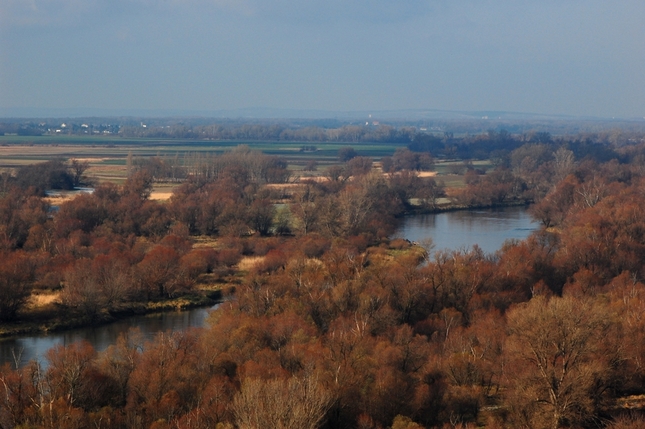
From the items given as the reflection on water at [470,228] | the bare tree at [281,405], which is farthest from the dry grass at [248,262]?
the bare tree at [281,405]

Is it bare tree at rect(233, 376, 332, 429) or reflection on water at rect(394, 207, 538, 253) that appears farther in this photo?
reflection on water at rect(394, 207, 538, 253)

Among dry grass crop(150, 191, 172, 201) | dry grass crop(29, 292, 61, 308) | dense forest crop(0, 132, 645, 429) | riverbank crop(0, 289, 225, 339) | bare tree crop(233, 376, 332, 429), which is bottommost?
riverbank crop(0, 289, 225, 339)

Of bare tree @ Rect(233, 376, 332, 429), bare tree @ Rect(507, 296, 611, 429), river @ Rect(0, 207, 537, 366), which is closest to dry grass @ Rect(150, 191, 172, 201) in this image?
river @ Rect(0, 207, 537, 366)

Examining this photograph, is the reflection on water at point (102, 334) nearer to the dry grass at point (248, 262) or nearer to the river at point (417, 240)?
the river at point (417, 240)

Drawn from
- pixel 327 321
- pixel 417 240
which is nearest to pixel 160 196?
pixel 417 240

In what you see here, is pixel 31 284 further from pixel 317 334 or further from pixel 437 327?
pixel 437 327

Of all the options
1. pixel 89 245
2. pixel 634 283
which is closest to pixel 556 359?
pixel 634 283

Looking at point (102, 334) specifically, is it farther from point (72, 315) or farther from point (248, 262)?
point (248, 262)

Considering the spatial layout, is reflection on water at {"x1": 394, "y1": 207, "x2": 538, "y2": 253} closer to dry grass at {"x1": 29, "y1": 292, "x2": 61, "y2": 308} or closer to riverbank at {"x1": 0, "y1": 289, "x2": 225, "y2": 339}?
riverbank at {"x1": 0, "y1": 289, "x2": 225, "y2": 339}
